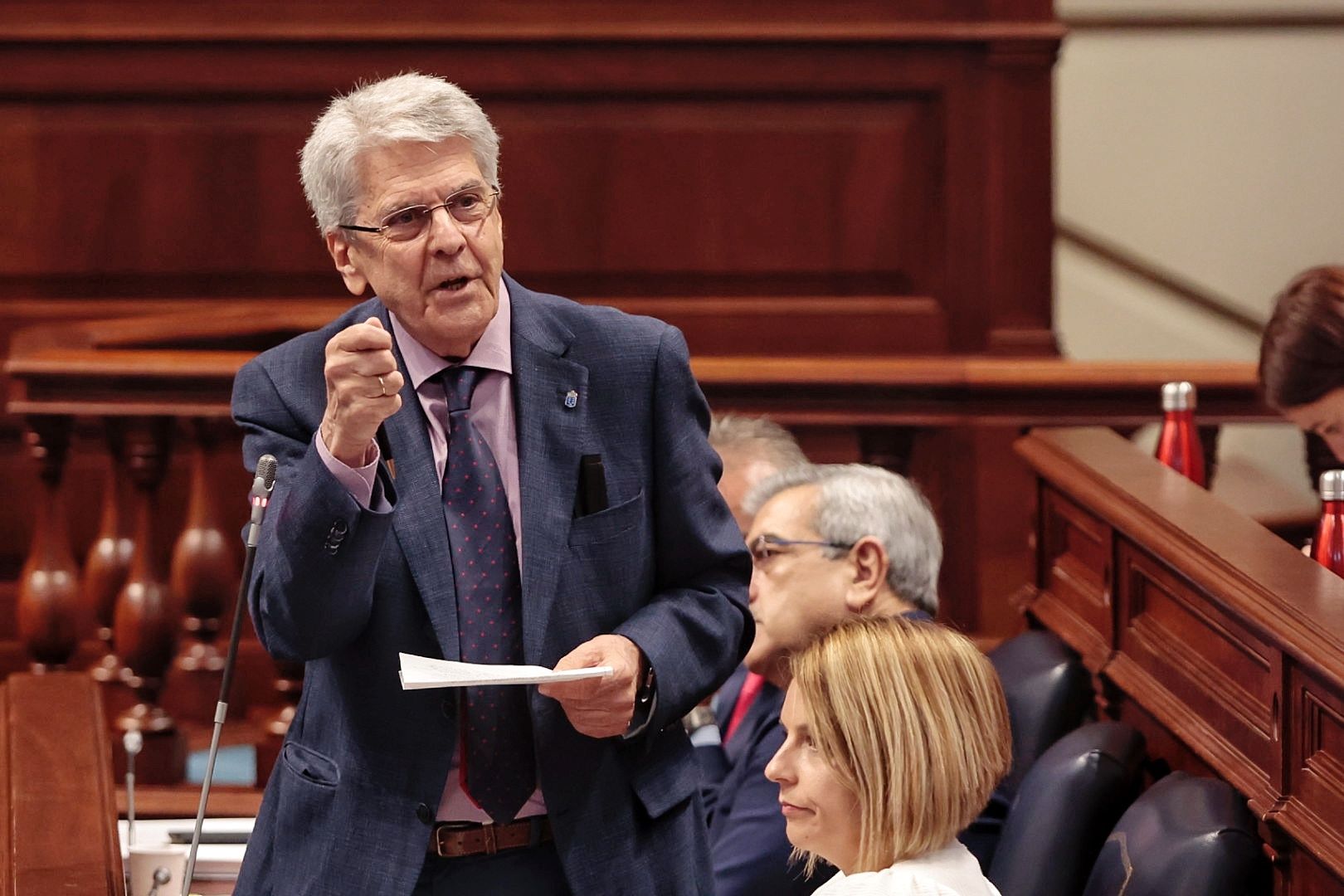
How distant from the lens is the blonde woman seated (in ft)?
6.13

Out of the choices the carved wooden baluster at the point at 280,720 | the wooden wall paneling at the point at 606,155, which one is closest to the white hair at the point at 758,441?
the carved wooden baluster at the point at 280,720

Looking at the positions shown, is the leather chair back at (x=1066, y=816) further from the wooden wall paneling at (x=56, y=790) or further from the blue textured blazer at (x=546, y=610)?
the wooden wall paneling at (x=56, y=790)

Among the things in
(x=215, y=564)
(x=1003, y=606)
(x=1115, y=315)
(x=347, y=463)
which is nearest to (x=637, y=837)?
(x=347, y=463)

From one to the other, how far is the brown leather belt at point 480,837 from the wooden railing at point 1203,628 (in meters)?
0.81

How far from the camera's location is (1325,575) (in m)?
2.24

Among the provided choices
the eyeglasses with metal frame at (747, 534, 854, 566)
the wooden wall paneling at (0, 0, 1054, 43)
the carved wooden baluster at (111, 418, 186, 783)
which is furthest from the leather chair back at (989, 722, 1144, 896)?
the wooden wall paneling at (0, 0, 1054, 43)

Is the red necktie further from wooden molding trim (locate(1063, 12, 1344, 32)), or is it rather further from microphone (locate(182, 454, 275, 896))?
wooden molding trim (locate(1063, 12, 1344, 32))

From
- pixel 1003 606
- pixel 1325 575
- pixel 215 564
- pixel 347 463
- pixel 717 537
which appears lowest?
pixel 1003 606

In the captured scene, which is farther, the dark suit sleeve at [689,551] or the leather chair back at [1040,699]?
the leather chair back at [1040,699]

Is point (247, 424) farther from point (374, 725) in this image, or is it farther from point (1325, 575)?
point (1325, 575)

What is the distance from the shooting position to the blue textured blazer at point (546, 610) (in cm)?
181

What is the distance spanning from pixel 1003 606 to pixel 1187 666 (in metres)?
1.53

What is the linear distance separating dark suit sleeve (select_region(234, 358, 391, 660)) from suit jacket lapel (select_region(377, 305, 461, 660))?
7 centimetres

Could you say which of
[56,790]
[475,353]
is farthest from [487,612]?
[56,790]
